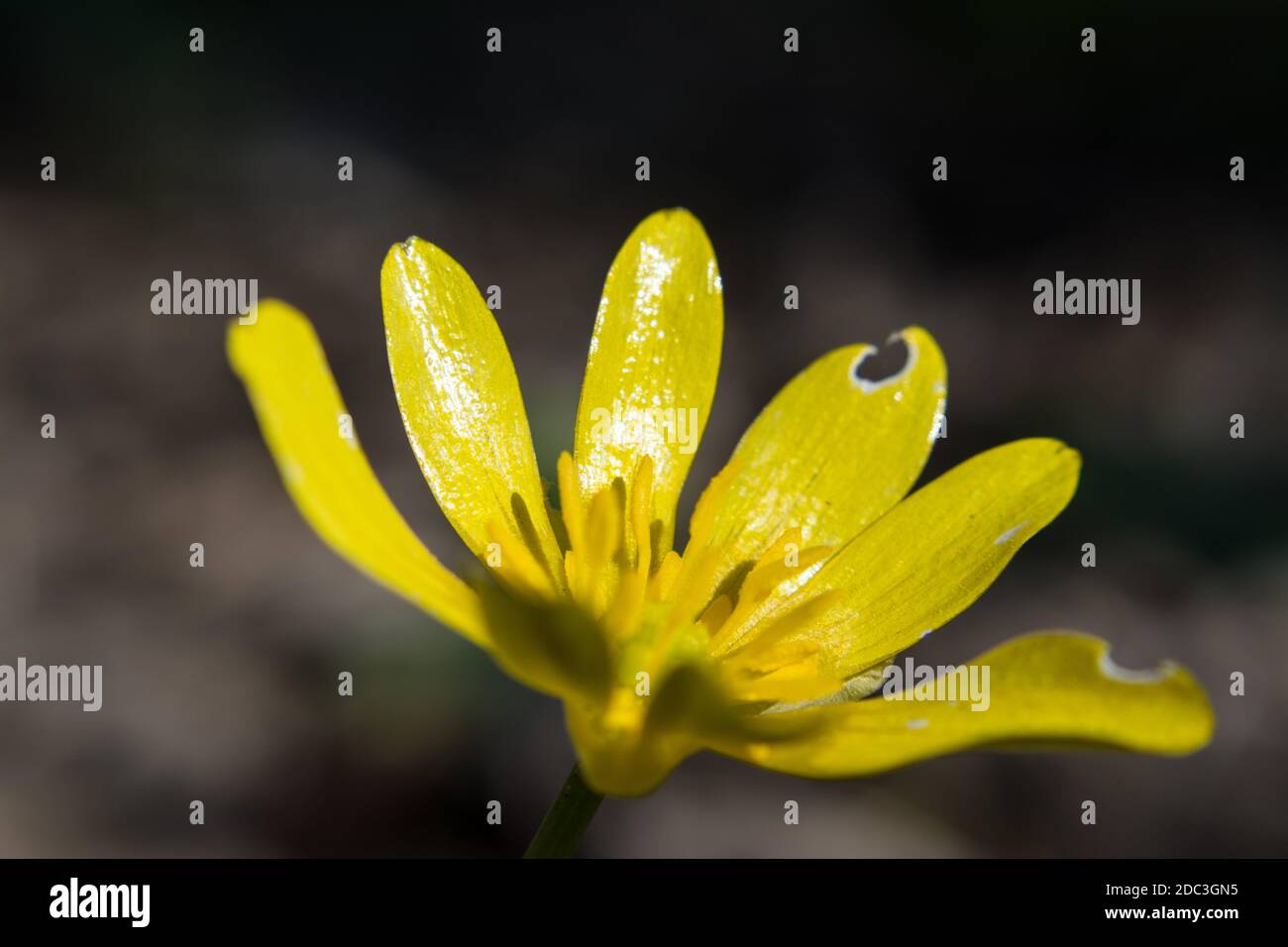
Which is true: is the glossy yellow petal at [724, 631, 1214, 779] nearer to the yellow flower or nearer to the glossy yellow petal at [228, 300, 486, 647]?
the yellow flower

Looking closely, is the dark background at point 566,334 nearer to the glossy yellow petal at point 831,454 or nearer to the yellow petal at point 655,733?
the glossy yellow petal at point 831,454

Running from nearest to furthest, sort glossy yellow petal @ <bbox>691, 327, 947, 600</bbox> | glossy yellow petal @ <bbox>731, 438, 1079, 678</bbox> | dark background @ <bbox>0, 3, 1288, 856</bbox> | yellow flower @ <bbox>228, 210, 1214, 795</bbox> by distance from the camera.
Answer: yellow flower @ <bbox>228, 210, 1214, 795</bbox> < glossy yellow petal @ <bbox>731, 438, 1079, 678</bbox> < glossy yellow petal @ <bbox>691, 327, 947, 600</bbox> < dark background @ <bbox>0, 3, 1288, 856</bbox>

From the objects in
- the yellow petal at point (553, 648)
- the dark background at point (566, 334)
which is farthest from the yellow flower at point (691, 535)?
the dark background at point (566, 334)

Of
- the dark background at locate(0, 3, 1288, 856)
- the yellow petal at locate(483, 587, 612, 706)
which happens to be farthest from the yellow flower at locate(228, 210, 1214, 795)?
the dark background at locate(0, 3, 1288, 856)

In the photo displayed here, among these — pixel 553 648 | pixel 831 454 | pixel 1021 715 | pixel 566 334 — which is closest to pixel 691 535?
pixel 831 454

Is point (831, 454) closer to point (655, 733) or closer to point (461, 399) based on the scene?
point (461, 399)

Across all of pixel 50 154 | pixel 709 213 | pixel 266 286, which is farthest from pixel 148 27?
pixel 709 213

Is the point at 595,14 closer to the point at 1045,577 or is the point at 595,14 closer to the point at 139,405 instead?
the point at 139,405
